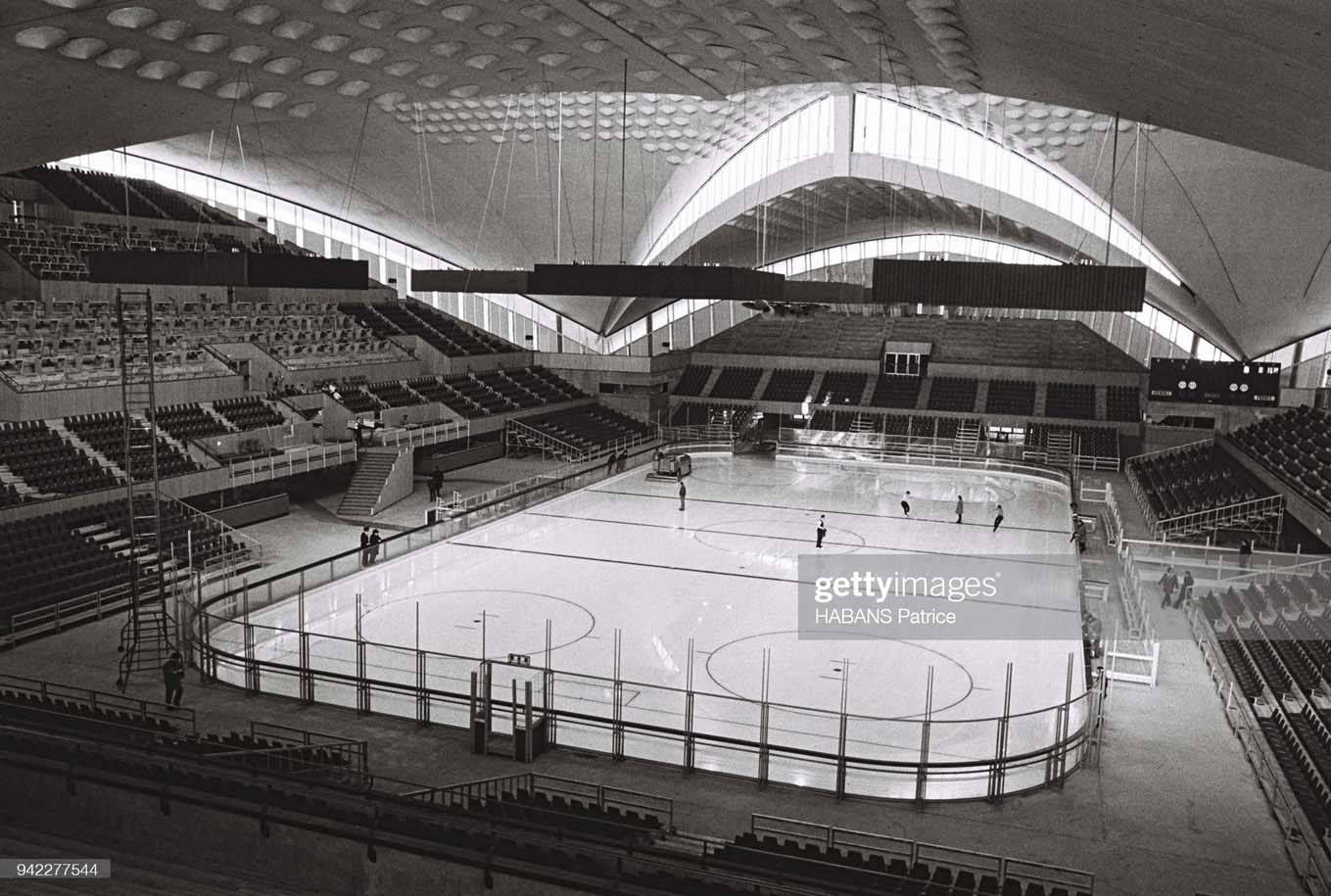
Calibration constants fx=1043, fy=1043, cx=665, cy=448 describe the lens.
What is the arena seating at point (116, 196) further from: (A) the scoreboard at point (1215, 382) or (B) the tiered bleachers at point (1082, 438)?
(A) the scoreboard at point (1215, 382)

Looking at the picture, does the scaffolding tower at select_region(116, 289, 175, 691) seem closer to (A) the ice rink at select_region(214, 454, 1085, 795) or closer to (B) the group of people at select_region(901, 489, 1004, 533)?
(A) the ice rink at select_region(214, 454, 1085, 795)

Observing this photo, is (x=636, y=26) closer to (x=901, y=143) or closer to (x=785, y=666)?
(x=785, y=666)

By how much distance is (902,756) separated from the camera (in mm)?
13258

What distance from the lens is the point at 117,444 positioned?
82.9 ft

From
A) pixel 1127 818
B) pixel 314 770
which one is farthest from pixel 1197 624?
pixel 314 770

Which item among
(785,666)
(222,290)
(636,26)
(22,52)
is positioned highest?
(636,26)

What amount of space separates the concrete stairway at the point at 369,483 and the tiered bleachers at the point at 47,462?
6.60 metres

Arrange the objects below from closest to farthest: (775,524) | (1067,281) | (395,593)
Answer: (1067,281)
(395,593)
(775,524)

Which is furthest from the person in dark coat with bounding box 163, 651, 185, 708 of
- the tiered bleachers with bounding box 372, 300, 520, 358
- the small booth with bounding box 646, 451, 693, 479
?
the tiered bleachers with bounding box 372, 300, 520, 358

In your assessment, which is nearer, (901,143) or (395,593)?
(395,593)

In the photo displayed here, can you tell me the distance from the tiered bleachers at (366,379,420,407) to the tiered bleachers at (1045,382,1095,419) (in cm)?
2775

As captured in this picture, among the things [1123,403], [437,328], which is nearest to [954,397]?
[1123,403]

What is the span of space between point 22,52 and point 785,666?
654 inches

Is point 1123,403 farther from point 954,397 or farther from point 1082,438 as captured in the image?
point 954,397
